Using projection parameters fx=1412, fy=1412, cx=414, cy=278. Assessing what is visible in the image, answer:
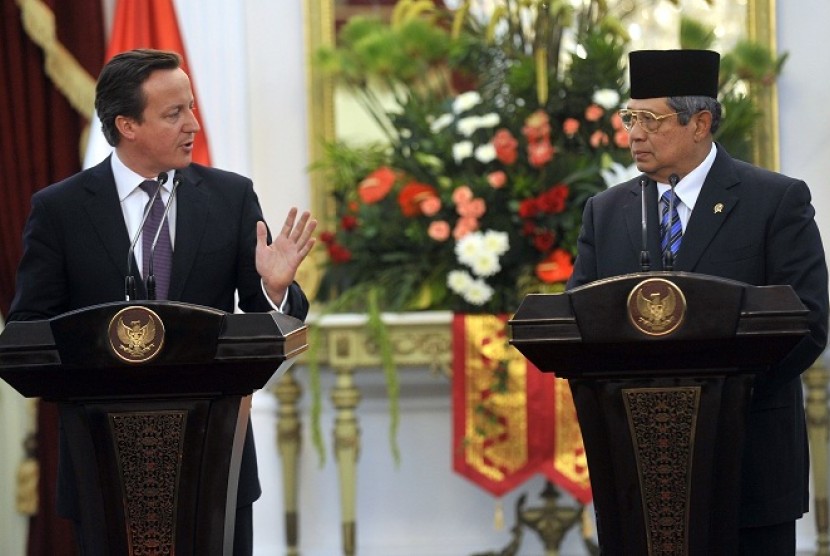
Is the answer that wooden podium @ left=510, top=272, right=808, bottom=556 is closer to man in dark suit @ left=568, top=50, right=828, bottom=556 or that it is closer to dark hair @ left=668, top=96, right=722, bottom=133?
man in dark suit @ left=568, top=50, right=828, bottom=556

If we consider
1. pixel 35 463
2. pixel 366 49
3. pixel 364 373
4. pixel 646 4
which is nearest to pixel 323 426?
pixel 364 373

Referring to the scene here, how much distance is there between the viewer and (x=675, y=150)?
2889 millimetres

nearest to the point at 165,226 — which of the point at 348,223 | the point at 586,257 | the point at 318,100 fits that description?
the point at 586,257

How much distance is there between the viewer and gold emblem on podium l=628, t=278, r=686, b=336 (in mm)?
2416

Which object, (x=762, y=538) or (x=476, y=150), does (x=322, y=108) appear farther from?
(x=762, y=538)

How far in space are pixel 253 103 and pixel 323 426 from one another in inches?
52.5

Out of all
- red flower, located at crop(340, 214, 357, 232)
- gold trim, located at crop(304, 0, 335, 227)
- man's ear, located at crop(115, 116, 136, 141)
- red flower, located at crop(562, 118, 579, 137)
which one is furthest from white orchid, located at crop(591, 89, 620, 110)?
man's ear, located at crop(115, 116, 136, 141)

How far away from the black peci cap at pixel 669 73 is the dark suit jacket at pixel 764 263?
157mm

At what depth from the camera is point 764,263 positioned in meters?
2.79

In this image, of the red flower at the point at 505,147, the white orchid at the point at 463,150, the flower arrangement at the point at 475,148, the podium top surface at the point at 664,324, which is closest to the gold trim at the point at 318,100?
the flower arrangement at the point at 475,148

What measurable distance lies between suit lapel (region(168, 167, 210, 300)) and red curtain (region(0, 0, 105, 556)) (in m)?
2.45

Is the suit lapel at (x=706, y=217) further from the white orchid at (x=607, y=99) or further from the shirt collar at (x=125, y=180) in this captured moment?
the white orchid at (x=607, y=99)

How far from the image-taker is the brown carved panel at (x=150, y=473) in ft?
8.31

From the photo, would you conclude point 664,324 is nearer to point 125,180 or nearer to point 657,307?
point 657,307
